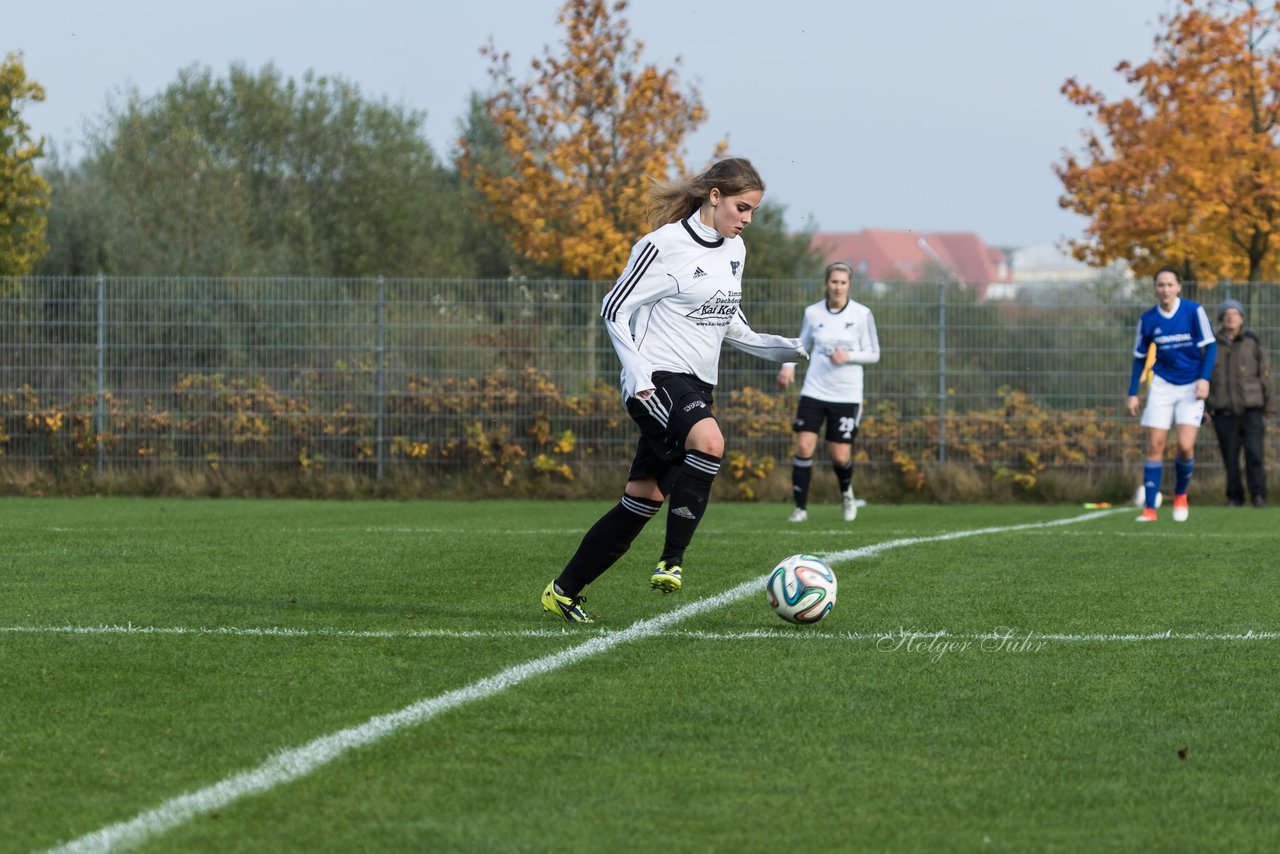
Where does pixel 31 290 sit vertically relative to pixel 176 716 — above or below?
above

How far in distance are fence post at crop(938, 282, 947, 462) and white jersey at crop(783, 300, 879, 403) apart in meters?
4.25

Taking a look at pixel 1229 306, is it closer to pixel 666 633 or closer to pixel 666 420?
pixel 666 420

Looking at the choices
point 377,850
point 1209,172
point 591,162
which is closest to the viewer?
point 377,850

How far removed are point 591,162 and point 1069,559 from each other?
51.8 ft

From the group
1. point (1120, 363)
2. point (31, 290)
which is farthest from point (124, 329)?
point (1120, 363)

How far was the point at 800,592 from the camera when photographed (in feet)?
20.7

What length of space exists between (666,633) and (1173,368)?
858cm

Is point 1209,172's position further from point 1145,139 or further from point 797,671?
point 797,671

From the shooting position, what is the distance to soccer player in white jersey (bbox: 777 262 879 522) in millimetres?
13633

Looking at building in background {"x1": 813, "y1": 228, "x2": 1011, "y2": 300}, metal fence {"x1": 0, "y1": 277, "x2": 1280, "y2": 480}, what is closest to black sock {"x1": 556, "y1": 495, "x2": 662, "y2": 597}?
metal fence {"x1": 0, "y1": 277, "x2": 1280, "y2": 480}

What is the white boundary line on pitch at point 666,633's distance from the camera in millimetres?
6070

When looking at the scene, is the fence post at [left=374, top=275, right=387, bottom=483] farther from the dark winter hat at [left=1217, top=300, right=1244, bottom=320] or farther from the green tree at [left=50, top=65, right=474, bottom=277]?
the green tree at [left=50, top=65, right=474, bottom=277]

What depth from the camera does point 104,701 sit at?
4.76 m

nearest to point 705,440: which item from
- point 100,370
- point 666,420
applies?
point 666,420
